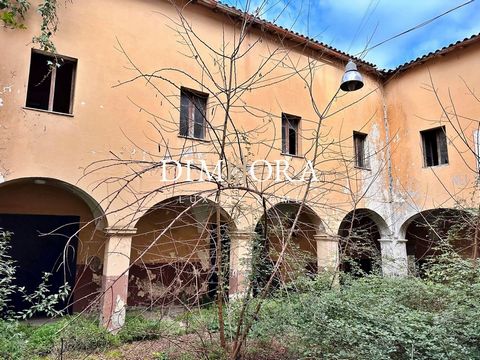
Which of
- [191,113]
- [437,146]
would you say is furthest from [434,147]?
[191,113]

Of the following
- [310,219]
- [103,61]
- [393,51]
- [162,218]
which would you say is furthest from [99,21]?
[310,219]

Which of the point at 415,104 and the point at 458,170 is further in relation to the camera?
the point at 415,104

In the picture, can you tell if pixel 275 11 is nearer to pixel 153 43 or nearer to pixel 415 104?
pixel 153 43

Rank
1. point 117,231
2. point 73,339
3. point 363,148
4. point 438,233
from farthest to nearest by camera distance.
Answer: point 363,148 < point 438,233 < point 117,231 < point 73,339

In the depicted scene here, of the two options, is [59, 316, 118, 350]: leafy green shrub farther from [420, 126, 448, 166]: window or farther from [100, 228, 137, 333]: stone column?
[420, 126, 448, 166]: window

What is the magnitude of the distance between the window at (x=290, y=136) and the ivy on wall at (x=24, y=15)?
5696 millimetres

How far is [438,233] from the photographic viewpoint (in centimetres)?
905

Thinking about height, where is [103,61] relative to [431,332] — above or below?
above

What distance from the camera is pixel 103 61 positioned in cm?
703

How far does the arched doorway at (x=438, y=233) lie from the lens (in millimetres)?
7249

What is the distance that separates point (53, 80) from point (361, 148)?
8.79 metres

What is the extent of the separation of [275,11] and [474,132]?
304 inches

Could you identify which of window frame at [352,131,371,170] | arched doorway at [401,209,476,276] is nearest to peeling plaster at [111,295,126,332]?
arched doorway at [401,209,476,276]

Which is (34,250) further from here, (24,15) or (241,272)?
(241,272)
